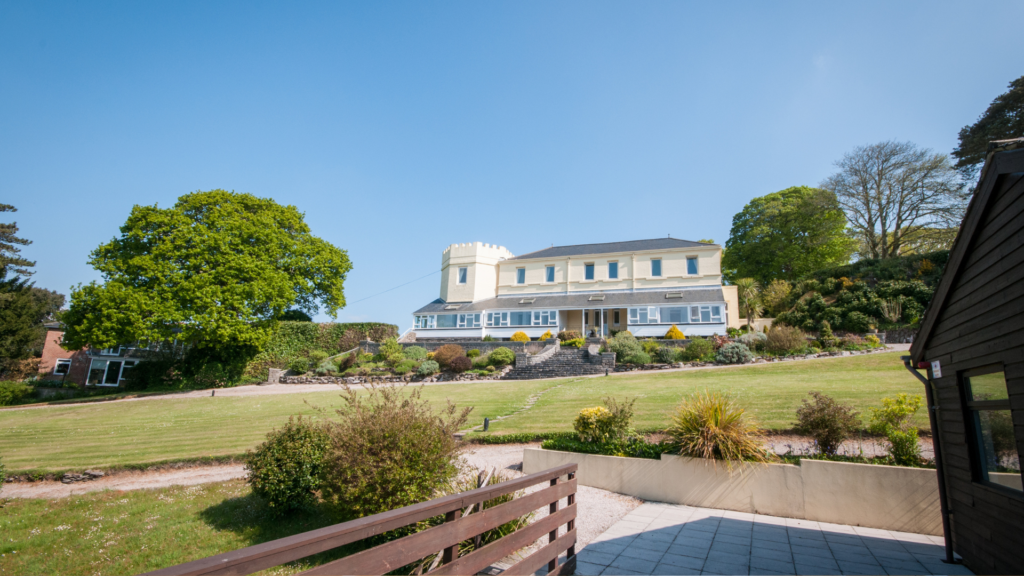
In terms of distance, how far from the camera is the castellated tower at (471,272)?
39.4 metres

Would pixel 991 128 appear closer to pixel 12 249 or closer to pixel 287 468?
pixel 287 468

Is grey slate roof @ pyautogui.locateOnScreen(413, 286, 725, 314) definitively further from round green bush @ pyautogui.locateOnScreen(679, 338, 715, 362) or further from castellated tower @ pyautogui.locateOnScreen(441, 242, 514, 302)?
round green bush @ pyautogui.locateOnScreen(679, 338, 715, 362)

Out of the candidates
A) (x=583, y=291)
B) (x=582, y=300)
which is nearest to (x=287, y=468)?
(x=582, y=300)

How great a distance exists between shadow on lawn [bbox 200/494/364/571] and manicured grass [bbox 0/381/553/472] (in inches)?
66.8

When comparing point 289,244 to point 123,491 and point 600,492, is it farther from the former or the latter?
point 600,492

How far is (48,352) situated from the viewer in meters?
35.4

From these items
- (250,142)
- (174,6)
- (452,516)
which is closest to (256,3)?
(174,6)

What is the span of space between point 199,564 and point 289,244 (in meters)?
32.3

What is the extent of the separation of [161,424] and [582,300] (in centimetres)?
2646

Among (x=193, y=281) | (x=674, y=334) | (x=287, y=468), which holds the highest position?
(x=193, y=281)

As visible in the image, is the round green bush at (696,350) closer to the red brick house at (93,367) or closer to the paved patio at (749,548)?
the paved patio at (749,548)

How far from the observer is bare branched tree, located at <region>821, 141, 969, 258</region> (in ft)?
94.7

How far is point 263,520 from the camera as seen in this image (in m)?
6.83

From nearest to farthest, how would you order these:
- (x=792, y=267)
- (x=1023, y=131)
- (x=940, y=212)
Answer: (x=1023, y=131) < (x=940, y=212) < (x=792, y=267)
